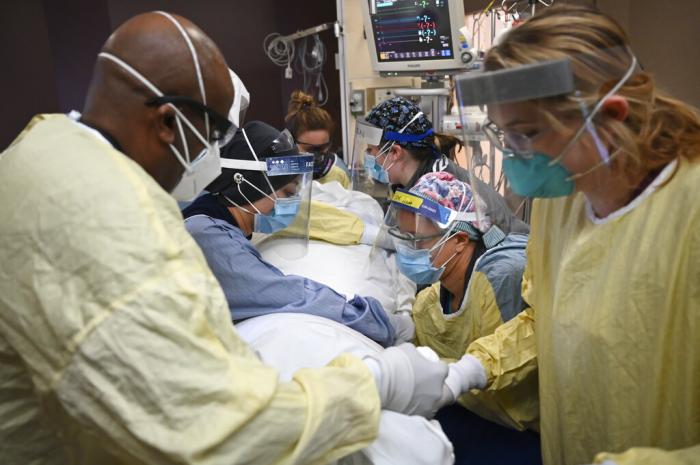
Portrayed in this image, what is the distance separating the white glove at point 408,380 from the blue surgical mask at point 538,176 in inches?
16.1

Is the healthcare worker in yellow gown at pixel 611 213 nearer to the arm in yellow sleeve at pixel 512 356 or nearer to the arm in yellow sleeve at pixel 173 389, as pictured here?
the arm in yellow sleeve at pixel 512 356

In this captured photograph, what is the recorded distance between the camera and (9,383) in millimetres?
798

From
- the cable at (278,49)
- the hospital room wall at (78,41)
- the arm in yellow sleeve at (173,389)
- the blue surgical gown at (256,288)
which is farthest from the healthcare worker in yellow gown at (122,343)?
the cable at (278,49)

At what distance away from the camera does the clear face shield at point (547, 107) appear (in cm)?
87

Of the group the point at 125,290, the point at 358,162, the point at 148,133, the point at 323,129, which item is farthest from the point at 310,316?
the point at 323,129

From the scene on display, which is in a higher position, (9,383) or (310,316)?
(9,383)

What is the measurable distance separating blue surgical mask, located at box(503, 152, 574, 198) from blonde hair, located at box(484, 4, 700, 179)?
0.29 ft

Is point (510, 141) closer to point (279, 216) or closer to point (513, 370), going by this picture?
point (513, 370)

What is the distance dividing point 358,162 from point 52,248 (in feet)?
8.14

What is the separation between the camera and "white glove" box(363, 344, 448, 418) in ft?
3.37

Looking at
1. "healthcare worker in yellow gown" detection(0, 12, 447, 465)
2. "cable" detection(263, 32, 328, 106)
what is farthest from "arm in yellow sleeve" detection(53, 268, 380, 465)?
"cable" detection(263, 32, 328, 106)

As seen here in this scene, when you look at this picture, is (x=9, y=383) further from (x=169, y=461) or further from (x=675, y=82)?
(x=675, y=82)

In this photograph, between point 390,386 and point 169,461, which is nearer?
point 169,461

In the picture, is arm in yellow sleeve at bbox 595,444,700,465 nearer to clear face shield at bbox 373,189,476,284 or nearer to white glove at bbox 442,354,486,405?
white glove at bbox 442,354,486,405
